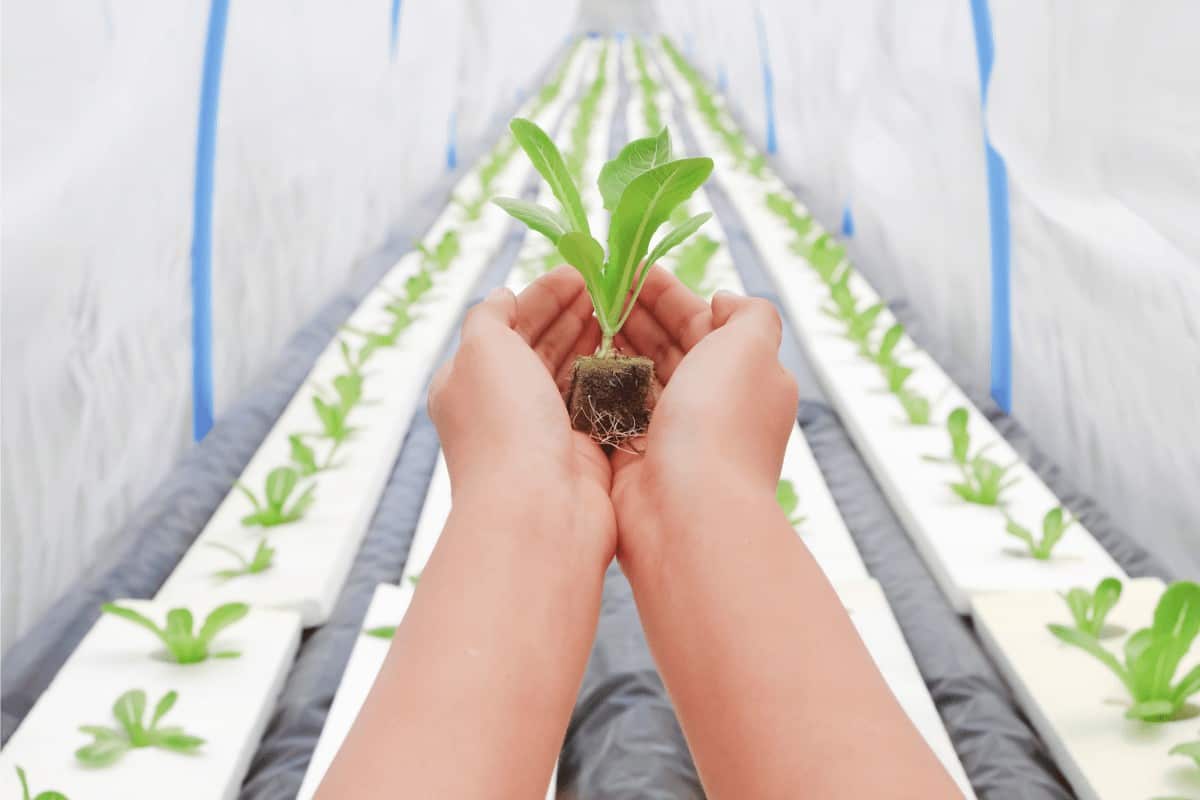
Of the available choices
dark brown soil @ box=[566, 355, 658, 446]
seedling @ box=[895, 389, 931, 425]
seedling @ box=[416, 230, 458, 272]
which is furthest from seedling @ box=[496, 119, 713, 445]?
seedling @ box=[416, 230, 458, 272]

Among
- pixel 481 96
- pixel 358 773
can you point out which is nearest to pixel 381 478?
pixel 358 773

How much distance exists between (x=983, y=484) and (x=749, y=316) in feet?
2.56

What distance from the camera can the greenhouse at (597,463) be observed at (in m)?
0.74

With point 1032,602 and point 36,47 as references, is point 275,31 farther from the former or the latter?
point 1032,602

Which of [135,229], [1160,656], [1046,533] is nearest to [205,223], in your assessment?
[135,229]

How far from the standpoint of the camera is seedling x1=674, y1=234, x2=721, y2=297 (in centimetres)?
262

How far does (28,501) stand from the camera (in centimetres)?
132

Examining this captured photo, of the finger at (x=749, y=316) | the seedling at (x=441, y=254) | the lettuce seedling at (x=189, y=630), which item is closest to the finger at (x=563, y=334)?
the finger at (x=749, y=316)

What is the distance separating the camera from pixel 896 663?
128 centimetres

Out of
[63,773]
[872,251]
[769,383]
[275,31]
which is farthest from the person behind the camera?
[872,251]

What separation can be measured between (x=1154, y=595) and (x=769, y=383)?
2.39 ft

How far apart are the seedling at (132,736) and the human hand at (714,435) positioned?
54 cm

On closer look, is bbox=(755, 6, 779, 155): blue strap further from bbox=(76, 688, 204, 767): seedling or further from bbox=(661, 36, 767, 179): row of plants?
bbox=(76, 688, 204, 767): seedling

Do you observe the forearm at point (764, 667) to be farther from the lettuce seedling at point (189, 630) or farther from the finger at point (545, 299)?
the lettuce seedling at point (189, 630)
